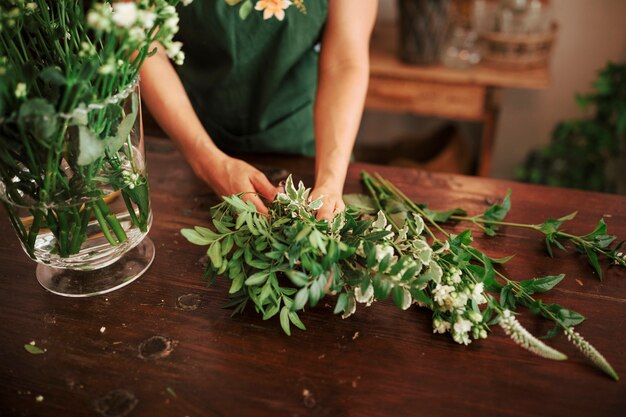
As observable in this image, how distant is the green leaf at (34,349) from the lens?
824 millimetres

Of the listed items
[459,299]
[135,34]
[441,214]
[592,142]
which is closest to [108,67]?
[135,34]

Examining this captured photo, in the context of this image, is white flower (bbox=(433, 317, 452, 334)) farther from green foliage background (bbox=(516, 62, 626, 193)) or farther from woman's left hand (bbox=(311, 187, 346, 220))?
green foliage background (bbox=(516, 62, 626, 193))

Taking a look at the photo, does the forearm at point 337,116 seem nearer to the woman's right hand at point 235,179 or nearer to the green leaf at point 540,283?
the woman's right hand at point 235,179

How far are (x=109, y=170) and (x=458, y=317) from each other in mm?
546

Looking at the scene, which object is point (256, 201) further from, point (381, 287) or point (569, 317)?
point (569, 317)

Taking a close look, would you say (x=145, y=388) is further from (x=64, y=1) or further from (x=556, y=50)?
(x=556, y=50)

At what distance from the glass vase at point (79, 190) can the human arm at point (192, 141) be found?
0.17 meters

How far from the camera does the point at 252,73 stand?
1463 millimetres

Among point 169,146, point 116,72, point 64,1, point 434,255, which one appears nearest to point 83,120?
point 116,72

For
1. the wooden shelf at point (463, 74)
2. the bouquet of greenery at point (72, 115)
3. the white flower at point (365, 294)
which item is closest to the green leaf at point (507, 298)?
the white flower at point (365, 294)

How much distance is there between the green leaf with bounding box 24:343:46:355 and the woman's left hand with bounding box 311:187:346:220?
1.47 ft

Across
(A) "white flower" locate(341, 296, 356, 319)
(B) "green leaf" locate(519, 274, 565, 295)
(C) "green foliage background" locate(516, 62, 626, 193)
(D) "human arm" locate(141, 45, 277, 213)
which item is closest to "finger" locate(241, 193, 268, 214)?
A: (D) "human arm" locate(141, 45, 277, 213)

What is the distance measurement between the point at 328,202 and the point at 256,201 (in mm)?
121

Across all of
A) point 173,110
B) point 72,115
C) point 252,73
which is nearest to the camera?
point 72,115
